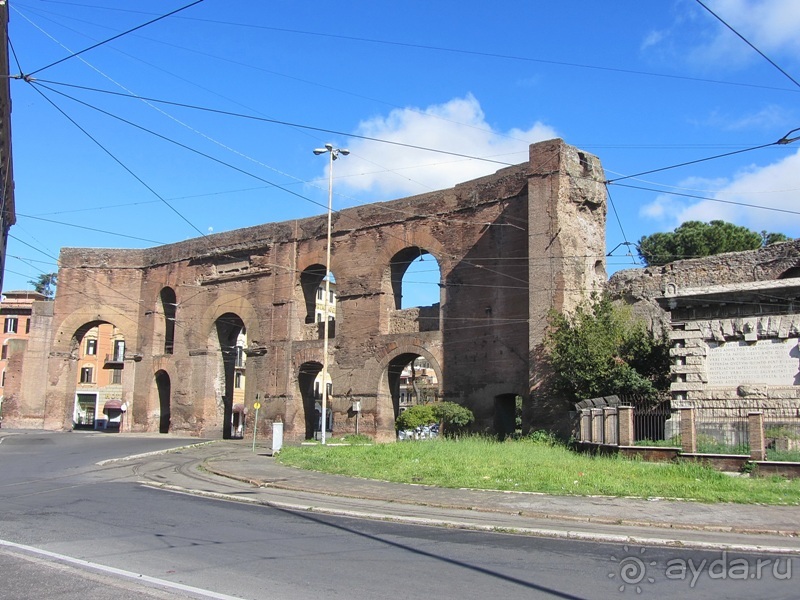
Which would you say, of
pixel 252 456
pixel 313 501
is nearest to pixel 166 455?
pixel 252 456

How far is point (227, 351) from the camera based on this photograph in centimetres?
4209

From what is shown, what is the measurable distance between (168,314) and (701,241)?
108ft

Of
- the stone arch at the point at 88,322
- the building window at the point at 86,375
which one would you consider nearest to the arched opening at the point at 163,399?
the stone arch at the point at 88,322

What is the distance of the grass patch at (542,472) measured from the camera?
13320mm

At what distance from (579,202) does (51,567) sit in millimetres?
23832

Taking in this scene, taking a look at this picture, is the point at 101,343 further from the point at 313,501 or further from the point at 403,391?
the point at 313,501

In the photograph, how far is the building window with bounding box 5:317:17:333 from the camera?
6228cm

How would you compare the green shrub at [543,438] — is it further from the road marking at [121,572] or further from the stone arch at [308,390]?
the road marking at [121,572]

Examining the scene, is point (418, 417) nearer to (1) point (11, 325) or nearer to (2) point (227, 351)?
(2) point (227, 351)

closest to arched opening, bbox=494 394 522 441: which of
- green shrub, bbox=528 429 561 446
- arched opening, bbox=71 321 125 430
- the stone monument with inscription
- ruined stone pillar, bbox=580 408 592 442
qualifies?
green shrub, bbox=528 429 561 446

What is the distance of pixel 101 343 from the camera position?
64812 millimetres

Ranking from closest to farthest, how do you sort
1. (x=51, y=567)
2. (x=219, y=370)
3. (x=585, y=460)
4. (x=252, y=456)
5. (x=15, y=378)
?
(x=51, y=567) < (x=585, y=460) < (x=252, y=456) < (x=219, y=370) < (x=15, y=378)

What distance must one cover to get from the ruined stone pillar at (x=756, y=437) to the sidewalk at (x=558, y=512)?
3041mm

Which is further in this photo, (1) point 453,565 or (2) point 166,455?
(2) point 166,455
